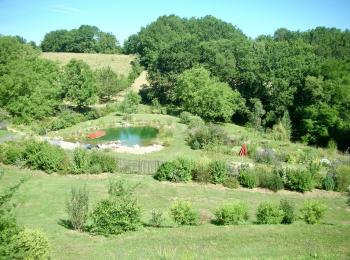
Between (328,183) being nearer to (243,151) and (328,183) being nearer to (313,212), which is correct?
(313,212)

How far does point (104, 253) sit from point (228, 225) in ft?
18.3

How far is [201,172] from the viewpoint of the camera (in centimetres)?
2339

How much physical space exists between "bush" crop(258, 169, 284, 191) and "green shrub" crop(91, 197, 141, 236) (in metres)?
10.5

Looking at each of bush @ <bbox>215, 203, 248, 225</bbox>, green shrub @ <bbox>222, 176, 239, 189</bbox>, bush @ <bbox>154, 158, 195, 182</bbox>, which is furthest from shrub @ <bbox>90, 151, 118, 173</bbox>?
bush @ <bbox>215, 203, 248, 225</bbox>

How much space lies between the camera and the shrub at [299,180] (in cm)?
2267

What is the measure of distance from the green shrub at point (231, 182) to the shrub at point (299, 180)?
2986 mm

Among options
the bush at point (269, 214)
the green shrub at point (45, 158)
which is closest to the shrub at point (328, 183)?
the bush at point (269, 214)

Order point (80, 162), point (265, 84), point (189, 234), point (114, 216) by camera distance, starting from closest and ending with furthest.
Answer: point (114, 216), point (189, 234), point (80, 162), point (265, 84)

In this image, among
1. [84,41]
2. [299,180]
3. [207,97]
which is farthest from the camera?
[84,41]

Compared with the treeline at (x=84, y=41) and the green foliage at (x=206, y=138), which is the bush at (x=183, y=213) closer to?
the green foliage at (x=206, y=138)

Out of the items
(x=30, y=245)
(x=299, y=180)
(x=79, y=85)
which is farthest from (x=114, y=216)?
(x=79, y=85)

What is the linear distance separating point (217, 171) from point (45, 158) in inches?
406

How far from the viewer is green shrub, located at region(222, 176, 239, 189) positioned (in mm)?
22812

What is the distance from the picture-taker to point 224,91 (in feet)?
152
